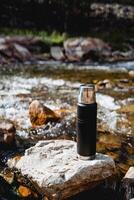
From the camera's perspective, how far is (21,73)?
39.6 feet

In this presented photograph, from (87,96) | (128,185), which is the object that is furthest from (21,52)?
(128,185)

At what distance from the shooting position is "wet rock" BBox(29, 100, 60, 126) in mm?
6680

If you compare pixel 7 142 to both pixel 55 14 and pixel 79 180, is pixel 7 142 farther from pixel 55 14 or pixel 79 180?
pixel 55 14

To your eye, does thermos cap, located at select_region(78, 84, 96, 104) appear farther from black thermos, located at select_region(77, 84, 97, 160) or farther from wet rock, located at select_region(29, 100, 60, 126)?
wet rock, located at select_region(29, 100, 60, 126)

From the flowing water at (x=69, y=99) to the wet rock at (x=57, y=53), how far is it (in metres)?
0.79

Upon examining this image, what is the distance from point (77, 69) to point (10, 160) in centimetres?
797

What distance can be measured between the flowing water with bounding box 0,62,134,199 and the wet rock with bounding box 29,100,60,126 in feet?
0.32

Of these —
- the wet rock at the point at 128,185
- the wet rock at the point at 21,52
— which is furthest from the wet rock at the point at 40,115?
the wet rock at the point at 21,52

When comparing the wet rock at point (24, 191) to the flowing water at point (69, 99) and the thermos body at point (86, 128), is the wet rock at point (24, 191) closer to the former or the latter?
the flowing water at point (69, 99)

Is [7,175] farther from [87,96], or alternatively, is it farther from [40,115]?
[40,115]

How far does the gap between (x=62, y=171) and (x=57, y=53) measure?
11.2 metres

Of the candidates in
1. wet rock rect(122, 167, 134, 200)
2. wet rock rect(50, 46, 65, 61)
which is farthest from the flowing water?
wet rock rect(50, 46, 65, 61)

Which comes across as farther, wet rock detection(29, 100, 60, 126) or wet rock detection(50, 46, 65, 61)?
wet rock detection(50, 46, 65, 61)

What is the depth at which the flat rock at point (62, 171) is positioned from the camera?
419cm
